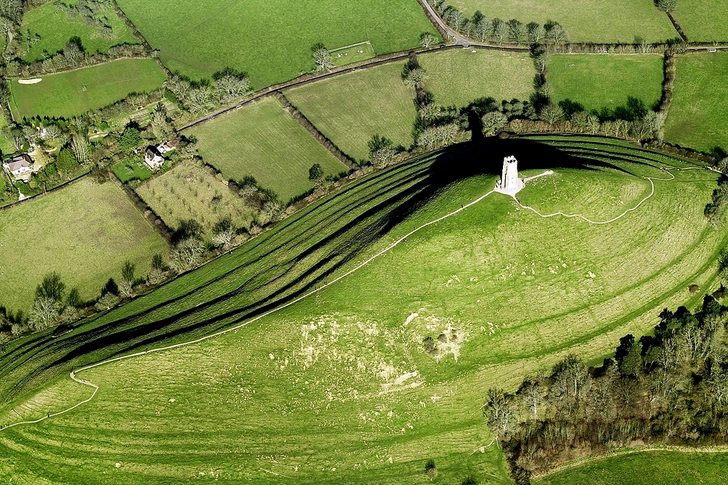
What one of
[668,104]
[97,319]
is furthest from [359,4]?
[97,319]

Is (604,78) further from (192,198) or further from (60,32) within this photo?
(60,32)

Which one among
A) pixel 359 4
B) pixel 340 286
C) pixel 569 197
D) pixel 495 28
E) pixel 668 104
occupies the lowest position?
pixel 340 286

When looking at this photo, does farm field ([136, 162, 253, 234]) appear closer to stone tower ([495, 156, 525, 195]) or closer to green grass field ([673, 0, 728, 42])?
stone tower ([495, 156, 525, 195])

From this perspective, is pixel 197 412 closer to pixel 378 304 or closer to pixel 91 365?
pixel 91 365

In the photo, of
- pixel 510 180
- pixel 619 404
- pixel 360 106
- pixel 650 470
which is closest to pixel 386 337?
pixel 510 180

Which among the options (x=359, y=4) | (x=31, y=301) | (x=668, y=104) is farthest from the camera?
(x=359, y=4)

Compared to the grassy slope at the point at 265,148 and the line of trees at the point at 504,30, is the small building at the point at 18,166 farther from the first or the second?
the line of trees at the point at 504,30

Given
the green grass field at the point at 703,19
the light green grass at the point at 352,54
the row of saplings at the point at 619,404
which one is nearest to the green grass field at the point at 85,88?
the light green grass at the point at 352,54
